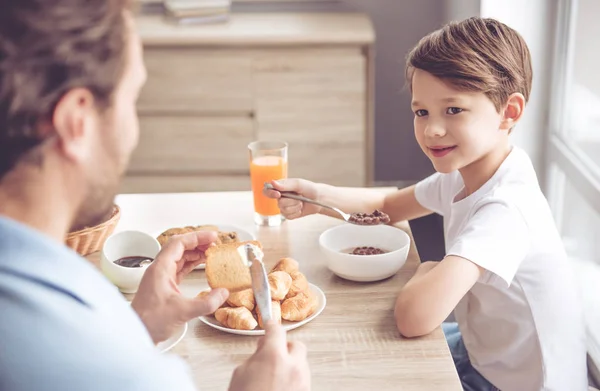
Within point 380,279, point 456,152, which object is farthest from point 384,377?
point 456,152

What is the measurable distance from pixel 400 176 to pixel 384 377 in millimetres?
2901

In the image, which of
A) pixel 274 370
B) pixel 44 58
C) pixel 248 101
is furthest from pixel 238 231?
pixel 248 101

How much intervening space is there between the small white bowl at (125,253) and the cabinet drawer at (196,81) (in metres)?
1.85

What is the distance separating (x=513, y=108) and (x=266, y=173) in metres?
0.56

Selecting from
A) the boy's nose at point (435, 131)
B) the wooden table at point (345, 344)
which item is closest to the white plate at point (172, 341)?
the wooden table at point (345, 344)

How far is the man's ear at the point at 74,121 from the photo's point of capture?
79 centimetres

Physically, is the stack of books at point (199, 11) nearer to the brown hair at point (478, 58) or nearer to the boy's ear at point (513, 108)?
the brown hair at point (478, 58)

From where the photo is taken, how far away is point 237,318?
1312 mm

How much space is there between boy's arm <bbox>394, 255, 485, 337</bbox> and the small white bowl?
1.57 feet

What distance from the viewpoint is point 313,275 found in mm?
1538

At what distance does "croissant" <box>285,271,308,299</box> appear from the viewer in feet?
4.56

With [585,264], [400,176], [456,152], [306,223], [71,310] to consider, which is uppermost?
[71,310]

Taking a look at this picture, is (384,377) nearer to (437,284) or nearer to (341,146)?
(437,284)

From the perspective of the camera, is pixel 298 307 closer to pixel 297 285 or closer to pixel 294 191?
pixel 297 285
